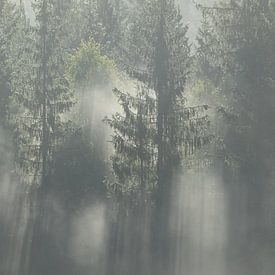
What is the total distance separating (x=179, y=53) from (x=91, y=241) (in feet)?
34.5

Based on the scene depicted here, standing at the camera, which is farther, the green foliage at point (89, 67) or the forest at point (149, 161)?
the green foliage at point (89, 67)

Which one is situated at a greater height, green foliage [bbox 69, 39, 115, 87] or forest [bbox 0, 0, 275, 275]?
green foliage [bbox 69, 39, 115, 87]

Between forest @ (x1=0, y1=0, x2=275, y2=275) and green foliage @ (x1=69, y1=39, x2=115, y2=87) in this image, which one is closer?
forest @ (x1=0, y1=0, x2=275, y2=275)

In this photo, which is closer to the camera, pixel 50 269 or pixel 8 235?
pixel 50 269

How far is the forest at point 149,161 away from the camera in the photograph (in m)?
26.5

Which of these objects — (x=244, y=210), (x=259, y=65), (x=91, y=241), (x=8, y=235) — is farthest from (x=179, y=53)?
(x=8, y=235)

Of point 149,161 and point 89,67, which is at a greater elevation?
point 89,67

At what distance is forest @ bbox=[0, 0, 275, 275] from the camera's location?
26.5 m

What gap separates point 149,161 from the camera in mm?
30266

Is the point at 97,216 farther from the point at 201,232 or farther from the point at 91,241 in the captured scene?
the point at 201,232

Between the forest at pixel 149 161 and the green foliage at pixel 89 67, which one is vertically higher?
the green foliage at pixel 89 67

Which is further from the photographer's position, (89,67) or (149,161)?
(89,67)

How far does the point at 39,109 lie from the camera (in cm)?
3506

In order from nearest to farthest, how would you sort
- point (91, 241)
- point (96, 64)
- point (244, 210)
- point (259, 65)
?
point (259, 65)
point (244, 210)
point (91, 241)
point (96, 64)
